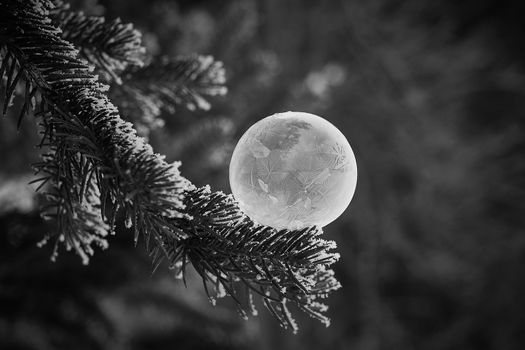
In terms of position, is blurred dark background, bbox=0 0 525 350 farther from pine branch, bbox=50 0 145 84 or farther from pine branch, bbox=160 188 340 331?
pine branch, bbox=160 188 340 331

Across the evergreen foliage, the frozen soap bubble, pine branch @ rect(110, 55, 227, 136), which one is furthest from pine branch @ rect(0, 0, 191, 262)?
pine branch @ rect(110, 55, 227, 136)

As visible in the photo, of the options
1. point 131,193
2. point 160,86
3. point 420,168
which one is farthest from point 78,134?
point 420,168

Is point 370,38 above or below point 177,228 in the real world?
above

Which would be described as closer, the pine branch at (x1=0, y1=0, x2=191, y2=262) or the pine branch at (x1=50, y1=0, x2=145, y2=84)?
the pine branch at (x1=0, y1=0, x2=191, y2=262)

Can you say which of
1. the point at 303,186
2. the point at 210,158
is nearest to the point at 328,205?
the point at 303,186

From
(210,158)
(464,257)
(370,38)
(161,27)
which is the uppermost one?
(370,38)

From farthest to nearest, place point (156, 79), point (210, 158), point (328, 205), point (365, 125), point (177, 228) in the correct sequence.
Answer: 1. point (365, 125)
2. point (210, 158)
3. point (156, 79)
4. point (328, 205)
5. point (177, 228)

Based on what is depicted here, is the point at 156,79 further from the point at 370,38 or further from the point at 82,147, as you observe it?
the point at 370,38
